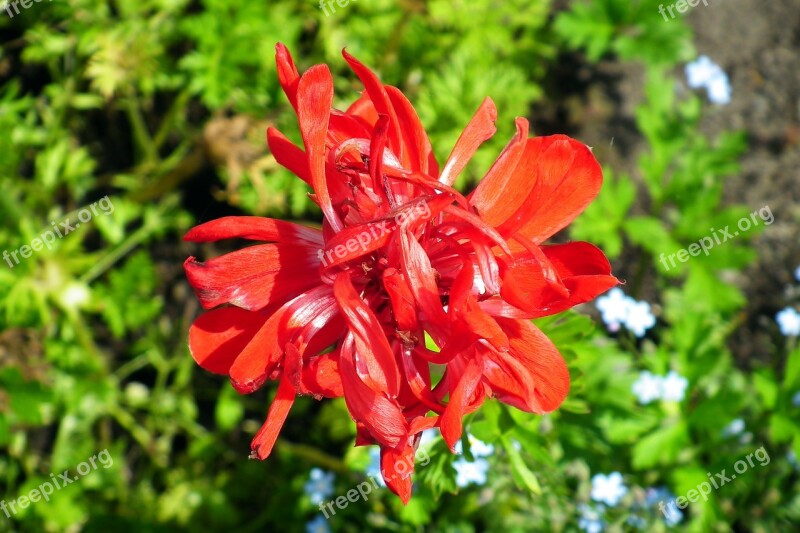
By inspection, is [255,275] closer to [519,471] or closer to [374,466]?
[519,471]

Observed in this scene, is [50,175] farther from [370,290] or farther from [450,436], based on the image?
[450,436]

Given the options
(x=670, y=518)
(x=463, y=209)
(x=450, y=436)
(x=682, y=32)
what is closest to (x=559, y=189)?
(x=463, y=209)
